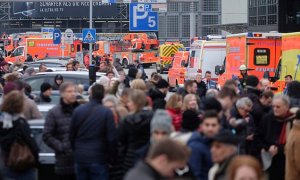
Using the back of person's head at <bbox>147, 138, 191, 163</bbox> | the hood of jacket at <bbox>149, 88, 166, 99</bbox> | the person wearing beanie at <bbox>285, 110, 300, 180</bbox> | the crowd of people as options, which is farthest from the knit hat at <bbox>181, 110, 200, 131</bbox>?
the hood of jacket at <bbox>149, 88, 166, 99</bbox>

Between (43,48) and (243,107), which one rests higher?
(243,107)

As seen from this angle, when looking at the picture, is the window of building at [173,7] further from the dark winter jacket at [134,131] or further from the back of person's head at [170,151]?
the back of person's head at [170,151]

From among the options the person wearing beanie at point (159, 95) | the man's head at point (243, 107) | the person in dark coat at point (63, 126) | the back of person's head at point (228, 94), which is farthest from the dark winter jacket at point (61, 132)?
the man's head at point (243, 107)

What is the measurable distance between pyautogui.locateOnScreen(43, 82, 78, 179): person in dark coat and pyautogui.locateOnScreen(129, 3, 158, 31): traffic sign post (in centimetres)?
2309

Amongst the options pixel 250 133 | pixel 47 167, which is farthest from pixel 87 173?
pixel 250 133

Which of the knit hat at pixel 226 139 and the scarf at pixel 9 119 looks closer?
the knit hat at pixel 226 139

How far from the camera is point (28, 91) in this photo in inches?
587

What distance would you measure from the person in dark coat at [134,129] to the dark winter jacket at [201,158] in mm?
1274

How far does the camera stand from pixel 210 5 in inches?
2783

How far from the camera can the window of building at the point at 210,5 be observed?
69.8 m

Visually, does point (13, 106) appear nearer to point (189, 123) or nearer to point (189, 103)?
point (189, 123)

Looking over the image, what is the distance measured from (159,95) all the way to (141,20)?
2086cm

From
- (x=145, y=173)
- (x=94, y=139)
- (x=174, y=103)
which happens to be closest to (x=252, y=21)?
(x=174, y=103)

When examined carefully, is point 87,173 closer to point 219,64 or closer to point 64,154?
point 64,154
